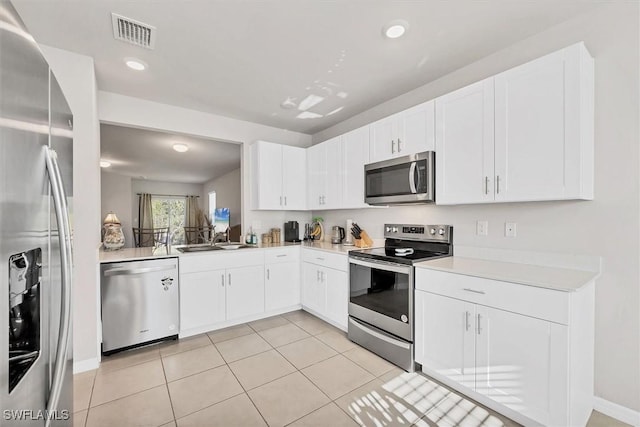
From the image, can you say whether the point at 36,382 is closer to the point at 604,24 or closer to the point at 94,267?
the point at 94,267

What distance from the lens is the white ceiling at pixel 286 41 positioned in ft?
5.84

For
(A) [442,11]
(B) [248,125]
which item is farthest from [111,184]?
(A) [442,11]

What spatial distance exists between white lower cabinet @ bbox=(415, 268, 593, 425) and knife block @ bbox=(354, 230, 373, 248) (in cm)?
123

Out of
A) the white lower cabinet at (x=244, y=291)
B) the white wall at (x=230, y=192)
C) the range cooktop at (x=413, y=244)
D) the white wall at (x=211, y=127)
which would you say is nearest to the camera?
the range cooktop at (x=413, y=244)

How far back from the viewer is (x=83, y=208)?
91.1 inches

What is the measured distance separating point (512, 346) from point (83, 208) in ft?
10.7

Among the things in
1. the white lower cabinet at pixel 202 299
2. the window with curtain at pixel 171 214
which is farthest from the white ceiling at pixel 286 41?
the window with curtain at pixel 171 214

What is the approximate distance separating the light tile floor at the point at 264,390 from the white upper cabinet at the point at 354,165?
1.50 meters

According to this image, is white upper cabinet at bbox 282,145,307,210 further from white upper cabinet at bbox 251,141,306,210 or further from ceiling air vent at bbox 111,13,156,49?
ceiling air vent at bbox 111,13,156,49

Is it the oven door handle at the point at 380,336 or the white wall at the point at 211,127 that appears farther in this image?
the white wall at the point at 211,127

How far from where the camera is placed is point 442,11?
5.94 ft

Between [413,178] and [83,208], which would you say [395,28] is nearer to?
[413,178]

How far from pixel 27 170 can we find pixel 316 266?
110 inches

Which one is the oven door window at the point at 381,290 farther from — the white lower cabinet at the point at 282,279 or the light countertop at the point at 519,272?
the white lower cabinet at the point at 282,279
